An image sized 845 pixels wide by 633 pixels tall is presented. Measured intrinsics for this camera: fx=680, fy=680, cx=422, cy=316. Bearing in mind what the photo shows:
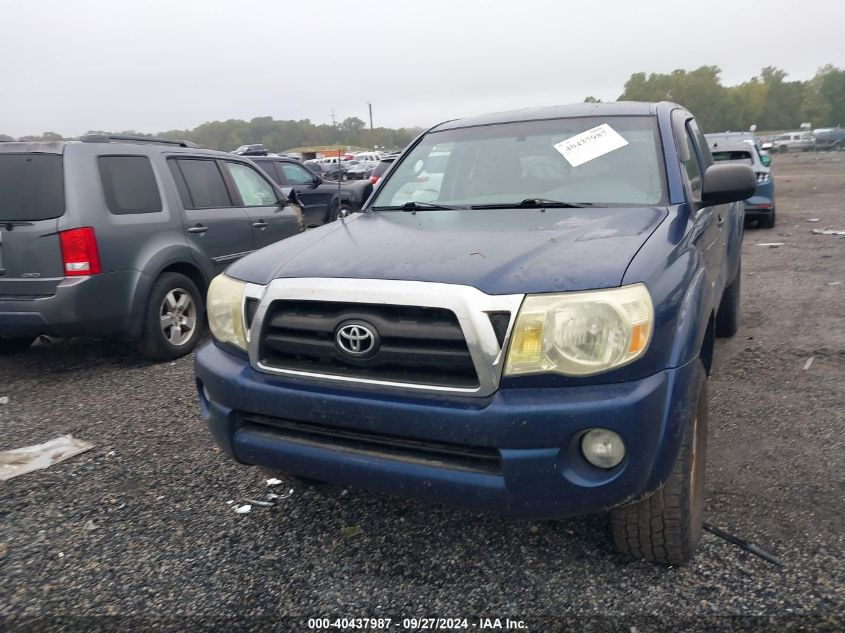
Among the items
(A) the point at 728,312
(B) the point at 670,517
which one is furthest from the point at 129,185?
(A) the point at 728,312

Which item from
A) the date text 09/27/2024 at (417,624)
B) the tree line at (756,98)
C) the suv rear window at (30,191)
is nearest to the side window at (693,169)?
the date text 09/27/2024 at (417,624)

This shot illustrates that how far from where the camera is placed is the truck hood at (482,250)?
2209 mm

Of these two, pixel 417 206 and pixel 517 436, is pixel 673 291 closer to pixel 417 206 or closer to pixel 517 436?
pixel 517 436

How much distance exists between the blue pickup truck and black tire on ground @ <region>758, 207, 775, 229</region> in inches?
394

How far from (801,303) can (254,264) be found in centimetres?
566

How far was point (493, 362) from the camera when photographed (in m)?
2.10

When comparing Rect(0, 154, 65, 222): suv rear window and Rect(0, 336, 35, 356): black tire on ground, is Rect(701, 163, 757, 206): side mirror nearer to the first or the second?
Rect(0, 154, 65, 222): suv rear window

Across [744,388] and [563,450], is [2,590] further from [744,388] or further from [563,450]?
[744,388]

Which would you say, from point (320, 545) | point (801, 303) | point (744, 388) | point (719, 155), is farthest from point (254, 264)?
point (719, 155)

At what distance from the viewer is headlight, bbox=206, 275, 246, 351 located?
2598 millimetres

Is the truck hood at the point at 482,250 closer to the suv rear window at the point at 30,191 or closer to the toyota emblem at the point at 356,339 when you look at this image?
the toyota emblem at the point at 356,339

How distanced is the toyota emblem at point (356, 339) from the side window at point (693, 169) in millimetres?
1875

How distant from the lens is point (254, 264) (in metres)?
2.77

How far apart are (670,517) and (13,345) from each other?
549cm
